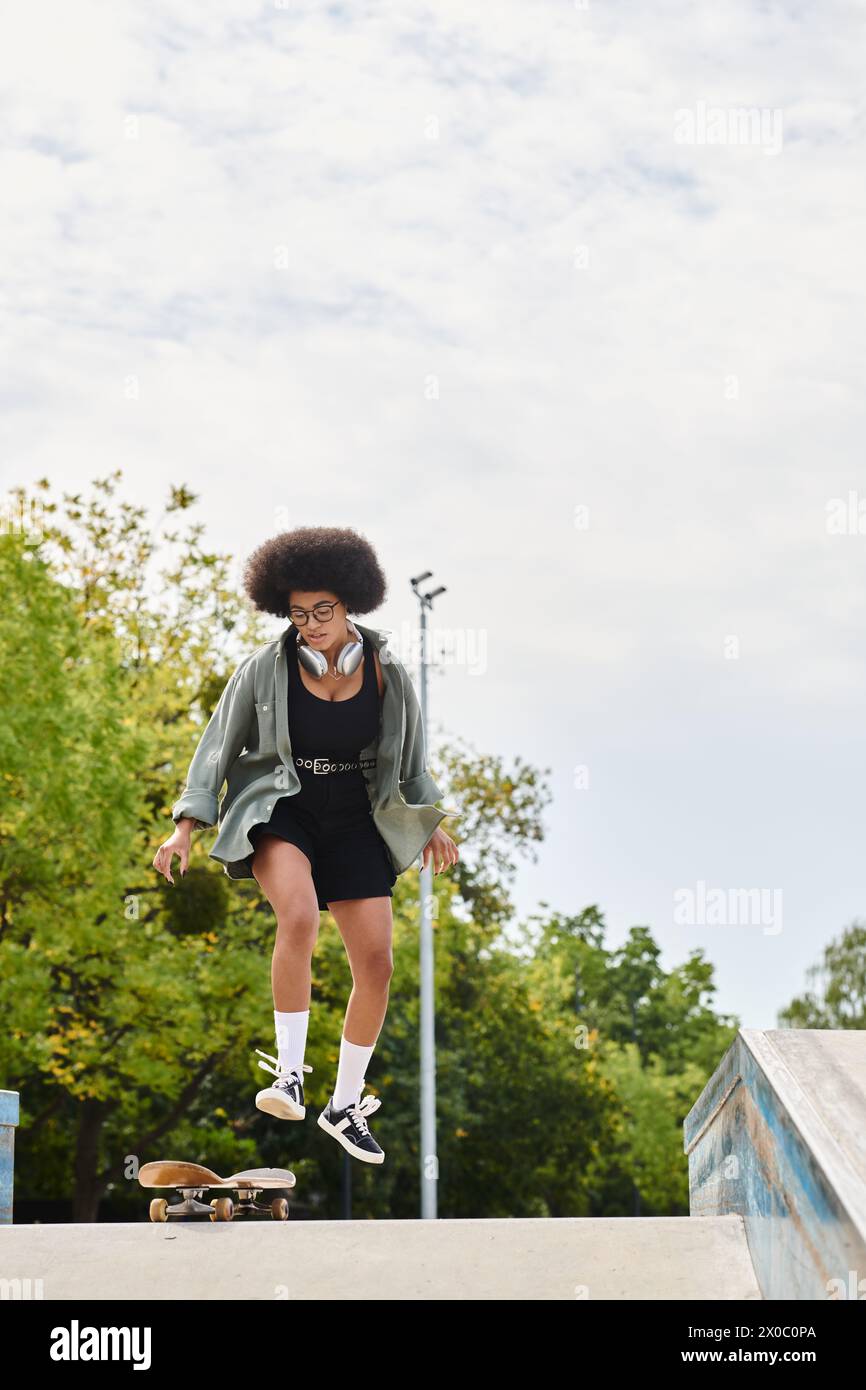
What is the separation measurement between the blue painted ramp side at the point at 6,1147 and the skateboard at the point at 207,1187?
138 cm

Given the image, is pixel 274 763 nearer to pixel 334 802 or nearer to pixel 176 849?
pixel 334 802

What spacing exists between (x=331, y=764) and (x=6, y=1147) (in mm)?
2324

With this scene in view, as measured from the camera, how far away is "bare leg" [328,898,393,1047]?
5.71 m

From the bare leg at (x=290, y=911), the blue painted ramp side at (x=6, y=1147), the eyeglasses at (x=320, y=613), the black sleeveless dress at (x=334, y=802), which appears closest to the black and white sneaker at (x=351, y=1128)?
the bare leg at (x=290, y=911)

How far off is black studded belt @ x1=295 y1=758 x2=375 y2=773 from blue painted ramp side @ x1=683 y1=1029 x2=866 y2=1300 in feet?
5.90

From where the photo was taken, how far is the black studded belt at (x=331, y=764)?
573 cm

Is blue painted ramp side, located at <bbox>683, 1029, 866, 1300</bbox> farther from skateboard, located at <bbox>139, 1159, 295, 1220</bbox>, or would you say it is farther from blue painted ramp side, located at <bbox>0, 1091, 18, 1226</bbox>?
blue painted ramp side, located at <bbox>0, 1091, 18, 1226</bbox>

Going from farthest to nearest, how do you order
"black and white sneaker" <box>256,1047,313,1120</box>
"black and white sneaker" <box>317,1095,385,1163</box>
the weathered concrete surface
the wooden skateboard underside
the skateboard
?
"black and white sneaker" <box>317,1095,385,1163</box> → "black and white sneaker" <box>256,1047,313,1120</box> → the wooden skateboard underside → the skateboard → the weathered concrete surface

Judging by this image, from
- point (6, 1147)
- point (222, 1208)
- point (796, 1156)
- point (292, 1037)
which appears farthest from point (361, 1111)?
point (796, 1156)

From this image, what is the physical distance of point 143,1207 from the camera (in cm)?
2870

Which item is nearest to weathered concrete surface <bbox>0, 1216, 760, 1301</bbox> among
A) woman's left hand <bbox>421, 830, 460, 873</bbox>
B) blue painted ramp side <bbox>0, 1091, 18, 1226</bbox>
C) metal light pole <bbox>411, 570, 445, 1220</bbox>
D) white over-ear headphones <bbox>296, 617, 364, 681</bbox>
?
woman's left hand <bbox>421, 830, 460, 873</bbox>

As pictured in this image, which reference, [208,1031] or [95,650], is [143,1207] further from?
[95,650]

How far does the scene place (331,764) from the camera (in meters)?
5.77
